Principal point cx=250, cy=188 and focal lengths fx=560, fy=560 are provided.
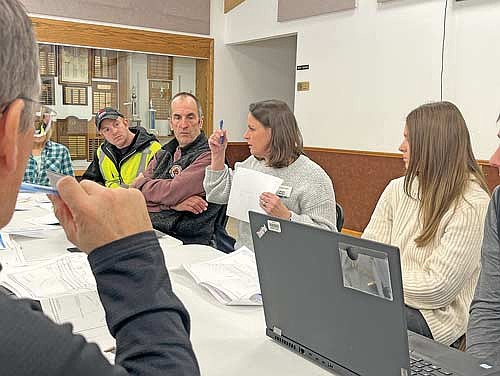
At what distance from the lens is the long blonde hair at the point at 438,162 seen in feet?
6.19

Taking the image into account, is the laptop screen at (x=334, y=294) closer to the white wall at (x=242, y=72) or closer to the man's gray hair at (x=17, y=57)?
the man's gray hair at (x=17, y=57)

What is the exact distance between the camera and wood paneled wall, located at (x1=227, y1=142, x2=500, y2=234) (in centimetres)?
502

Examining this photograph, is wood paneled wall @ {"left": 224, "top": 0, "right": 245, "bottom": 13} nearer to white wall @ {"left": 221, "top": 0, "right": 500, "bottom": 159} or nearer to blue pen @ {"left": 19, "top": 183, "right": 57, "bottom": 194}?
white wall @ {"left": 221, "top": 0, "right": 500, "bottom": 159}

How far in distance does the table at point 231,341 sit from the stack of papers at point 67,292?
8.7 inches

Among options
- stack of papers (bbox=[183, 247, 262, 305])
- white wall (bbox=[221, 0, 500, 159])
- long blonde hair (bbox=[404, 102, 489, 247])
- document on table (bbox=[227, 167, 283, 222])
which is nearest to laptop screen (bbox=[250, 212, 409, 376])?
stack of papers (bbox=[183, 247, 262, 305])

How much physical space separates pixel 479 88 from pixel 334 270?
3767 millimetres

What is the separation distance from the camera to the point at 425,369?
112cm

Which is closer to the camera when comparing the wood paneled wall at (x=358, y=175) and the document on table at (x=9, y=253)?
the document on table at (x=9, y=253)

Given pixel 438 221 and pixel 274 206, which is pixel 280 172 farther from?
pixel 438 221

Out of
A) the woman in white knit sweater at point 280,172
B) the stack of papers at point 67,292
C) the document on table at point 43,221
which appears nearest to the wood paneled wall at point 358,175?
the woman in white knit sweater at point 280,172

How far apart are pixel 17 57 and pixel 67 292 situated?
1121 mm

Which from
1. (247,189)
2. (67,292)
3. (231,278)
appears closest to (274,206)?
(247,189)

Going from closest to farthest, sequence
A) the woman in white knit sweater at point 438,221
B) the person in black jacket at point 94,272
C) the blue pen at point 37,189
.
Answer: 1. the person in black jacket at point 94,272
2. the blue pen at point 37,189
3. the woman in white knit sweater at point 438,221

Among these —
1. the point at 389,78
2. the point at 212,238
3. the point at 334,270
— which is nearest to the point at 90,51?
the point at 389,78
